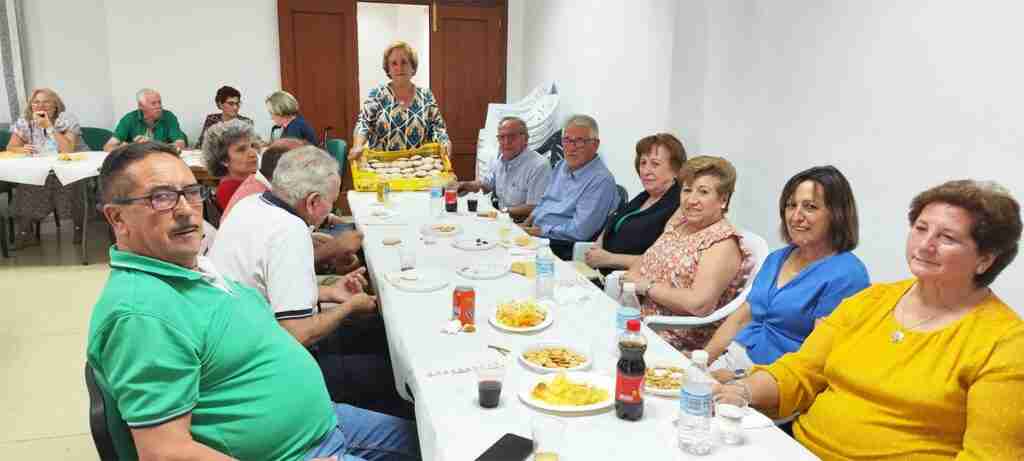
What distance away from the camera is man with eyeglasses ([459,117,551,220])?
4.63m

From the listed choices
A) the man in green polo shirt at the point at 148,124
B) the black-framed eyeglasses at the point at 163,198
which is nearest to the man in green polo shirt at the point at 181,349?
the black-framed eyeglasses at the point at 163,198

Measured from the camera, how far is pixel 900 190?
8.67ft

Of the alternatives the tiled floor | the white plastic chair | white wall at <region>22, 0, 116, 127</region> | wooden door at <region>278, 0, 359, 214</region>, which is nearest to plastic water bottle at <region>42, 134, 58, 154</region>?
the tiled floor

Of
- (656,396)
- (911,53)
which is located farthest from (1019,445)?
(911,53)

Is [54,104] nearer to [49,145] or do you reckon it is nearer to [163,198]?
[49,145]

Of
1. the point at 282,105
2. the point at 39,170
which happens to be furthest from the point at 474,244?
the point at 39,170

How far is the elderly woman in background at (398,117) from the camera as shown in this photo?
4797 millimetres

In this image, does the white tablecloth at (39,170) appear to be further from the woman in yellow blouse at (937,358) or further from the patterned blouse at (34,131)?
the woman in yellow blouse at (937,358)

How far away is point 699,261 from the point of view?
8.44ft

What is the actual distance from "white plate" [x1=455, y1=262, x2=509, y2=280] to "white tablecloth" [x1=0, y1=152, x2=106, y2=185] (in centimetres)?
393

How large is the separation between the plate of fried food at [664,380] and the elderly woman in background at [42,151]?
5468 millimetres

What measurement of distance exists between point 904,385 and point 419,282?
1555 mm

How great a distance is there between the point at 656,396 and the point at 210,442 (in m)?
0.98

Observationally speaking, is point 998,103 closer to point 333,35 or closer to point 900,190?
point 900,190
